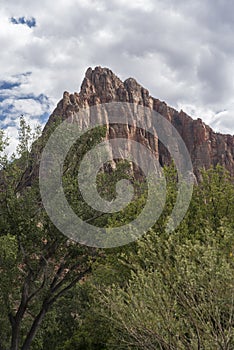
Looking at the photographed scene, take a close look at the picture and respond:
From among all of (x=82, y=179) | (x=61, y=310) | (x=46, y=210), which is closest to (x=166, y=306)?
(x=46, y=210)

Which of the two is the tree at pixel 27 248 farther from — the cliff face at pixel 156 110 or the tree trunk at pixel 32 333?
the cliff face at pixel 156 110

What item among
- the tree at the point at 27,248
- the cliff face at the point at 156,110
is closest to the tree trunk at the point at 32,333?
the tree at the point at 27,248

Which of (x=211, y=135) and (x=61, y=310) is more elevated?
(x=211, y=135)

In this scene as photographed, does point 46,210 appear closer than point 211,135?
Yes

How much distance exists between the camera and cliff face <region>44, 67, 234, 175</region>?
11686cm

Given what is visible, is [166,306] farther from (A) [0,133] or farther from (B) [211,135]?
(B) [211,135]

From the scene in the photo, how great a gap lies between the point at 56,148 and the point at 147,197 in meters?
6.02

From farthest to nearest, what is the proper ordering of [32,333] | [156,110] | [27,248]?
[156,110] < [32,333] < [27,248]

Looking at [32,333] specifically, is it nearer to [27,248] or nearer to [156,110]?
[27,248]

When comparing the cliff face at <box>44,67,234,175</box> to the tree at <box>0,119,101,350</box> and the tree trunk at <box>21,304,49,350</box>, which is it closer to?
the tree at <box>0,119,101,350</box>

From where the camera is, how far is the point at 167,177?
881 inches

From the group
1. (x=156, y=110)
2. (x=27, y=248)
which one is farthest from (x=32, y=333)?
(x=156, y=110)

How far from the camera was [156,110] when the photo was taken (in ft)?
462

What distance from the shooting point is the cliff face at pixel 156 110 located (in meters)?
117
